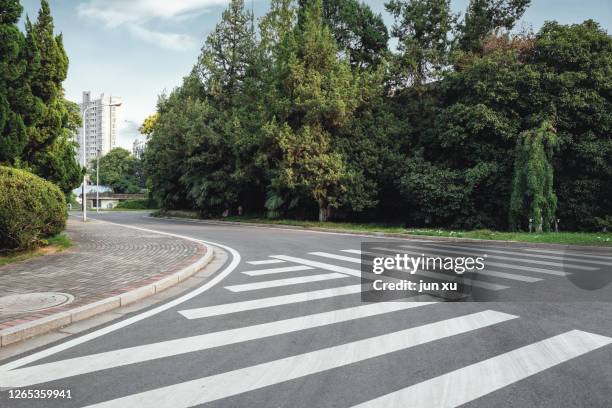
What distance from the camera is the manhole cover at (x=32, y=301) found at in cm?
532

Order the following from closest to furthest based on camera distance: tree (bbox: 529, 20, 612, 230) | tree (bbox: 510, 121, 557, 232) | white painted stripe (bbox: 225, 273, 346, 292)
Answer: white painted stripe (bbox: 225, 273, 346, 292), tree (bbox: 510, 121, 557, 232), tree (bbox: 529, 20, 612, 230)

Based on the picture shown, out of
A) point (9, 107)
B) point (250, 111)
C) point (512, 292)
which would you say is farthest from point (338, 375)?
point (250, 111)

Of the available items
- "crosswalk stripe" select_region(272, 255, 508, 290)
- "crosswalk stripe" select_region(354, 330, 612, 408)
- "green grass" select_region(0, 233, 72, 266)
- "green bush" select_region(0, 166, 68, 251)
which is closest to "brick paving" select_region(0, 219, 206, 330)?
"green grass" select_region(0, 233, 72, 266)

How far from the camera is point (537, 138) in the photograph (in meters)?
19.0

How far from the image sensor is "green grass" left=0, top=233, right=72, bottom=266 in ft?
30.5

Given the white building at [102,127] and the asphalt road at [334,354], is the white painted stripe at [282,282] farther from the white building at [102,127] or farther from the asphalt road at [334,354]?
the white building at [102,127]

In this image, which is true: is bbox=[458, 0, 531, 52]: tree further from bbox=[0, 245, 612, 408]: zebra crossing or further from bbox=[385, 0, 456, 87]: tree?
bbox=[0, 245, 612, 408]: zebra crossing

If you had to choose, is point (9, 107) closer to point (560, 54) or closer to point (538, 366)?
point (538, 366)

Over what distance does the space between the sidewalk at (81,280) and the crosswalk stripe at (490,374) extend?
4169 mm

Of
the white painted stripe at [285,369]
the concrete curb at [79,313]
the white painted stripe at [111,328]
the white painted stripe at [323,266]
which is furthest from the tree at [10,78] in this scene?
the white painted stripe at [285,369]

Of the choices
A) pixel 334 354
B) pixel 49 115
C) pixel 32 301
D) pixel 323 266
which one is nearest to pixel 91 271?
pixel 32 301

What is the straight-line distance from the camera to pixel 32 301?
573cm

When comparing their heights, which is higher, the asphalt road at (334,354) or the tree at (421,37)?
the tree at (421,37)

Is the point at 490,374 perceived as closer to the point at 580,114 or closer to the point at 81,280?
the point at 81,280
